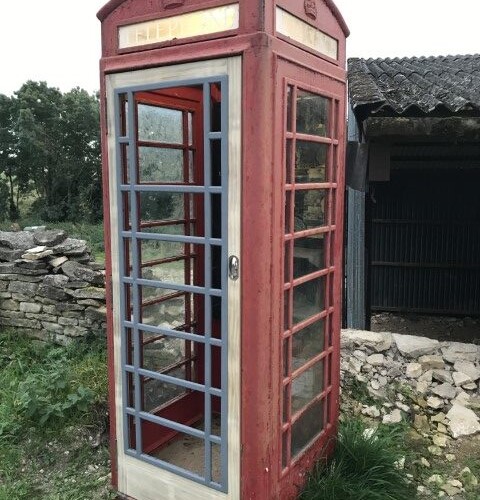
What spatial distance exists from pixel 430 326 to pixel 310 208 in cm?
573

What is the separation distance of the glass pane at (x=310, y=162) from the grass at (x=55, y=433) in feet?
7.44

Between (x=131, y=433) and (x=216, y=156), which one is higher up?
(x=216, y=156)

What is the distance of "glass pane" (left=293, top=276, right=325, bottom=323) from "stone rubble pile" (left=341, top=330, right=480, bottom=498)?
141 cm

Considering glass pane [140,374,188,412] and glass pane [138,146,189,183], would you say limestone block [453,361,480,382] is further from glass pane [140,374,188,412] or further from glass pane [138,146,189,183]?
glass pane [138,146,189,183]

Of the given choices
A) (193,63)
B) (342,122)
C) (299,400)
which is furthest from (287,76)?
(299,400)

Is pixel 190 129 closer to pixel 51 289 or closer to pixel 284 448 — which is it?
pixel 284 448

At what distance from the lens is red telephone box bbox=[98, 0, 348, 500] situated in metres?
2.52

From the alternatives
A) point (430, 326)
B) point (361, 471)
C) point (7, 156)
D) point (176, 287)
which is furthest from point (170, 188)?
point (7, 156)

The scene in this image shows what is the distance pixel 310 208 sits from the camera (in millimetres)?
2990

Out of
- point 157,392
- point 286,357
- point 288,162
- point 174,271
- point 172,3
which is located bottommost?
point 157,392

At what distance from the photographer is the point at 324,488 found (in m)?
3.04

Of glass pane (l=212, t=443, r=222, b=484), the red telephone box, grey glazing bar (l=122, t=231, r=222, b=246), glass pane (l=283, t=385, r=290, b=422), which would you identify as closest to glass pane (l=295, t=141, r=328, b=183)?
the red telephone box

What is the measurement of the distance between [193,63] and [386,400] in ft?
9.81

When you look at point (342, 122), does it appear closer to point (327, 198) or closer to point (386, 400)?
point (327, 198)
